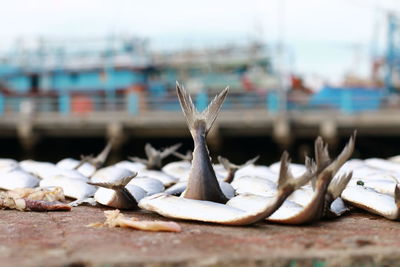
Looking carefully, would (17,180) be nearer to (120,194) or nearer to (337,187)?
(120,194)

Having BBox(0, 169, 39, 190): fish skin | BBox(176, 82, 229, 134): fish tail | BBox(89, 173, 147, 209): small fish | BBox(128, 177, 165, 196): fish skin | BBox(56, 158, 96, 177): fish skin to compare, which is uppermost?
BBox(176, 82, 229, 134): fish tail

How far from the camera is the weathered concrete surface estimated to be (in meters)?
3.46

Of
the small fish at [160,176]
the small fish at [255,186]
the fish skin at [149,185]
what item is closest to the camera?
the small fish at [255,186]

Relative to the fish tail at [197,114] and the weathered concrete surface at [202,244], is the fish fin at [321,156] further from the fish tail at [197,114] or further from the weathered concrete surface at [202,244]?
the fish tail at [197,114]

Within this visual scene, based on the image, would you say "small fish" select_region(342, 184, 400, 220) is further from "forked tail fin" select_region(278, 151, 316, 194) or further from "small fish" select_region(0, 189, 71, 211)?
"small fish" select_region(0, 189, 71, 211)

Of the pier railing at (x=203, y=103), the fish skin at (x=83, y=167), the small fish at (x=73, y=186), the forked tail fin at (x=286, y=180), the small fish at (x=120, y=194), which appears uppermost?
the forked tail fin at (x=286, y=180)

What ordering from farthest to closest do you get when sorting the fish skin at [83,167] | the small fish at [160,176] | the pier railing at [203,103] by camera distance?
the pier railing at [203,103], the fish skin at [83,167], the small fish at [160,176]

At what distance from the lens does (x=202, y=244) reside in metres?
3.84

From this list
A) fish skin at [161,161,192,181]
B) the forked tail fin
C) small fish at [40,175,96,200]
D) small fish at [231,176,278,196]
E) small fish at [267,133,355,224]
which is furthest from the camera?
fish skin at [161,161,192,181]

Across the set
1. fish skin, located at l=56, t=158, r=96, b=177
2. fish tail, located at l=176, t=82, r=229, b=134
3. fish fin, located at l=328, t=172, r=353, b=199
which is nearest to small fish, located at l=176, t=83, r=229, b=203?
fish tail, located at l=176, t=82, r=229, b=134

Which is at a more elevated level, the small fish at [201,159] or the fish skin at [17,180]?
the small fish at [201,159]

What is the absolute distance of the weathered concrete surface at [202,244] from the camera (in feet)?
11.3

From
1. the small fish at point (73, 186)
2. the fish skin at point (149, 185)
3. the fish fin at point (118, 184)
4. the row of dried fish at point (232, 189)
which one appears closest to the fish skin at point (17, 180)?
the row of dried fish at point (232, 189)

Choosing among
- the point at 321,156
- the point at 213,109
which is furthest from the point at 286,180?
the point at 213,109
